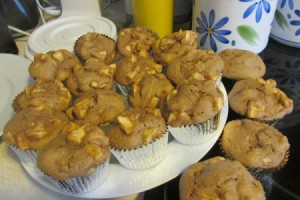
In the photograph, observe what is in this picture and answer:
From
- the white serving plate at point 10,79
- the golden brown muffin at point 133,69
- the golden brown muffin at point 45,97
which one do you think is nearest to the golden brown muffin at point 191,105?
the golden brown muffin at point 133,69

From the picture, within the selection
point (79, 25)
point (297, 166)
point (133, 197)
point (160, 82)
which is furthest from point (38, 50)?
point (297, 166)

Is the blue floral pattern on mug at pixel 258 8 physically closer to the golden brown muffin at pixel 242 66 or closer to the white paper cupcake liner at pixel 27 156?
the golden brown muffin at pixel 242 66

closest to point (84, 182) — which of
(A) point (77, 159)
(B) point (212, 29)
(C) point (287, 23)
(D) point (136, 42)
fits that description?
(A) point (77, 159)

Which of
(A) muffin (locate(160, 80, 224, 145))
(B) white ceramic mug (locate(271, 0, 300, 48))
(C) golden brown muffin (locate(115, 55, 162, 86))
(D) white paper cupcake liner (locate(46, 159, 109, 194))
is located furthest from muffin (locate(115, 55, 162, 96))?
(B) white ceramic mug (locate(271, 0, 300, 48))

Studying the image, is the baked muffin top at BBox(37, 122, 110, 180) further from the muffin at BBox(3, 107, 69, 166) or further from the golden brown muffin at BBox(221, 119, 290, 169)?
the golden brown muffin at BBox(221, 119, 290, 169)

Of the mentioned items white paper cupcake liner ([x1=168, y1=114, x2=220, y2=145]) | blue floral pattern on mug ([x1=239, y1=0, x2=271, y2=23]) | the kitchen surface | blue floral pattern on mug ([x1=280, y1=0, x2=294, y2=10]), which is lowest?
the kitchen surface

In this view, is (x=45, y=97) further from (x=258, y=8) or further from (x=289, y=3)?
(x=289, y=3)
